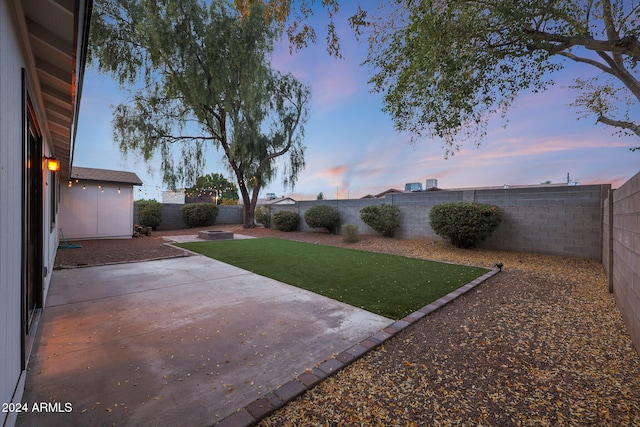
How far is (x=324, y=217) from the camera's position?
1226 centimetres

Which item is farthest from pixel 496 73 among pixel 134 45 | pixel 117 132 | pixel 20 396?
pixel 117 132

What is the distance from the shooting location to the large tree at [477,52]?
13.9 feet

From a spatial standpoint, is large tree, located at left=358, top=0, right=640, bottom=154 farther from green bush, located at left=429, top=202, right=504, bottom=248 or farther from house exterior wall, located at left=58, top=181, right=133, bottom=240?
house exterior wall, located at left=58, top=181, right=133, bottom=240

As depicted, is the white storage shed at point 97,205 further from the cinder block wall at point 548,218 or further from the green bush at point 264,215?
the cinder block wall at point 548,218

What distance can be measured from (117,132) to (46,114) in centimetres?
954

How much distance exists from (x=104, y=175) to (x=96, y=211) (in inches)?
65.7

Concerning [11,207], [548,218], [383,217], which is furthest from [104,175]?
[548,218]

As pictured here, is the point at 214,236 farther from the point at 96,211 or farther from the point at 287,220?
the point at 96,211

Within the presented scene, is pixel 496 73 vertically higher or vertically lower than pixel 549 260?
higher

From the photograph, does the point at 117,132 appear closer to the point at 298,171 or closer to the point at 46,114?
the point at 298,171

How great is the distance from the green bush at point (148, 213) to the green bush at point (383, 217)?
1122cm

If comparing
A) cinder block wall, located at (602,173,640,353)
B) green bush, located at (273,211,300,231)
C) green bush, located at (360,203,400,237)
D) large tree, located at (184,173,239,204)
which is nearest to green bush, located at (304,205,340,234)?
green bush, located at (273,211,300,231)

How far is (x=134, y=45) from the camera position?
9797 mm

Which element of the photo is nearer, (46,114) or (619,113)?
(46,114)
